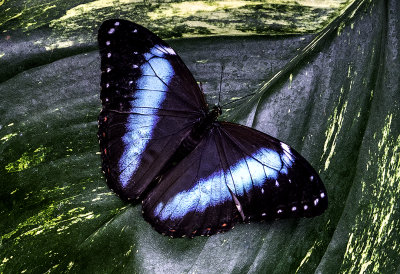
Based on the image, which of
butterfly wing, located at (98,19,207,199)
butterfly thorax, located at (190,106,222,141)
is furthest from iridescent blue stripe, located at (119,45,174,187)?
butterfly thorax, located at (190,106,222,141)

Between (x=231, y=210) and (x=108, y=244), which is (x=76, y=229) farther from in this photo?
(x=231, y=210)

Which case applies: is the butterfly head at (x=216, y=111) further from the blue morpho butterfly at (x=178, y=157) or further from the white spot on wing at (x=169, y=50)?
the white spot on wing at (x=169, y=50)

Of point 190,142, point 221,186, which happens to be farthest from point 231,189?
point 190,142

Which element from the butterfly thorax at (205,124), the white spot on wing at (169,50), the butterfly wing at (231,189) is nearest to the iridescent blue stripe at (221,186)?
the butterfly wing at (231,189)

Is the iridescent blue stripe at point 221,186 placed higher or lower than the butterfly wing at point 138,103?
lower

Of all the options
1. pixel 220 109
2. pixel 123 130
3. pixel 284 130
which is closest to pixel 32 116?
pixel 123 130

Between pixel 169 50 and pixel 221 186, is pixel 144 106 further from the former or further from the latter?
pixel 221 186
